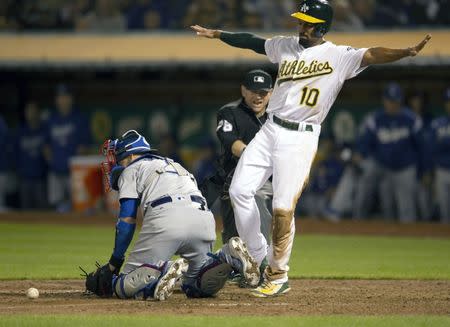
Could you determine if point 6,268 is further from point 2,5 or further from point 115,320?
point 2,5

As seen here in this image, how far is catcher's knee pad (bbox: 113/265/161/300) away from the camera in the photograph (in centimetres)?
723

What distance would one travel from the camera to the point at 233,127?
28.6 feet

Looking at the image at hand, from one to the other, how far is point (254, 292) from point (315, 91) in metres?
1.50

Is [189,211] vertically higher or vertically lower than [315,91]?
lower

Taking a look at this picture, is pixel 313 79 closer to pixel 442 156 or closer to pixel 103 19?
pixel 442 156

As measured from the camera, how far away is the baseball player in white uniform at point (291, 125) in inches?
300

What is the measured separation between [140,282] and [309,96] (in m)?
1.79

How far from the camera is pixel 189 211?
737 centimetres

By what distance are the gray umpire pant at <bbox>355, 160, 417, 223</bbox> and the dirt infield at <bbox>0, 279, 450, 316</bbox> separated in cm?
689

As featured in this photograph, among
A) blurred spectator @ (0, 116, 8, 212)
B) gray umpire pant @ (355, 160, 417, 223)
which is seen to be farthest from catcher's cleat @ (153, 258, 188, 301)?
blurred spectator @ (0, 116, 8, 212)

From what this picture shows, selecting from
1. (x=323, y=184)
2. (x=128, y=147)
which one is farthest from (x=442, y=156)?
(x=128, y=147)

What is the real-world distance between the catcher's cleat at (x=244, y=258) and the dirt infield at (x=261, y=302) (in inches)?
7.3

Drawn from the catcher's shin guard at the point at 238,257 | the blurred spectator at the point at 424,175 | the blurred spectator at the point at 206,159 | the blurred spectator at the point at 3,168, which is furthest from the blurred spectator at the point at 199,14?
the catcher's shin guard at the point at 238,257

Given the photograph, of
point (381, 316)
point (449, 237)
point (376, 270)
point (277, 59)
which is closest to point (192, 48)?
point (449, 237)
